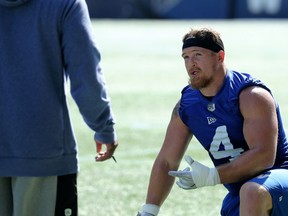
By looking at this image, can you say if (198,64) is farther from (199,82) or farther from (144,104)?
(144,104)

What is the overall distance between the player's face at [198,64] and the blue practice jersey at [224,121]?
0.15 meters

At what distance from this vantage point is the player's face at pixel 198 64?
17.0 ft

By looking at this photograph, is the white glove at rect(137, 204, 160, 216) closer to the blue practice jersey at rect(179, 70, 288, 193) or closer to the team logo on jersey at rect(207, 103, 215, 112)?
the blue practice jersey at rect(179, 70, 288, 193)

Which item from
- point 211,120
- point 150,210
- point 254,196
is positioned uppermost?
point 211,120

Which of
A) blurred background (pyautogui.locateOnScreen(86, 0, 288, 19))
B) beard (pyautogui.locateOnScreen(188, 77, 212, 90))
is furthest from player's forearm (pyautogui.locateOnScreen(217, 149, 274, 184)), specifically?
blurred background (pyautogui.locateOnScreen(86, 0, 288, 19))

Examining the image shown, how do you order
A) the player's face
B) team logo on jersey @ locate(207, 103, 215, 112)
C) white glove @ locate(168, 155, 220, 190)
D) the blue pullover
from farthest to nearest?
team logo on jersey @ locate(207, 103, 215, 112) → the player's face → white glove @ locate(168, 155, 220, 190) → the blue pullover

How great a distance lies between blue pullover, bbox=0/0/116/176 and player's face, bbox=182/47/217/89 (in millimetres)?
637

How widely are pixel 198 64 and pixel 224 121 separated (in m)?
0.34

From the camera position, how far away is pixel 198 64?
204 inches

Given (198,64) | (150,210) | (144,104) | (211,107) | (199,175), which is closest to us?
(199,175)

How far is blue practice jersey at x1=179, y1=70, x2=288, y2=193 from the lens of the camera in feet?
17.2

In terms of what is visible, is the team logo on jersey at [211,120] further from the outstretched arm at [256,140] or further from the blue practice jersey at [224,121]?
the outstretched arm at [256,140]

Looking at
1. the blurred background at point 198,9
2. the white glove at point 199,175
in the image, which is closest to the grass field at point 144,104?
the white glove at point 199,175

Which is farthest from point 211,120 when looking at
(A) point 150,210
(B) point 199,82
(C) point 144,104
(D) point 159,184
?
(C) point 144,104
